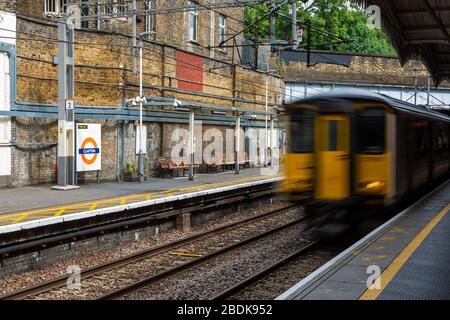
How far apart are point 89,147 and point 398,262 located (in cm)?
1233

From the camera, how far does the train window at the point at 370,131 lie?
33.8ft

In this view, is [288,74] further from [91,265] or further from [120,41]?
[91,265]

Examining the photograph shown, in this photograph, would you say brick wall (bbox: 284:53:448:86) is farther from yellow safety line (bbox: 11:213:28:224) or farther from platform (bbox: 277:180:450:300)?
platform (bbox: 277:180:450:300)

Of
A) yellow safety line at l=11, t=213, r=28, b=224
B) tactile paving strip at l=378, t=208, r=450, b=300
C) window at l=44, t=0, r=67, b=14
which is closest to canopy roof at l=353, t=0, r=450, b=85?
tactile paving strip at l=378, t=208, r=450, b=300

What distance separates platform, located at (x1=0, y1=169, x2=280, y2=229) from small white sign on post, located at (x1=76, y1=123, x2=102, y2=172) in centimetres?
68


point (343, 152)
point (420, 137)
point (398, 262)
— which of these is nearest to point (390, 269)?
point (398, 262)

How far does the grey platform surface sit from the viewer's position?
1324 cm

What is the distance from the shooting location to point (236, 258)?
11.1 metres

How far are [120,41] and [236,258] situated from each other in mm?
11612

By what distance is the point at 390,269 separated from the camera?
23.6ft

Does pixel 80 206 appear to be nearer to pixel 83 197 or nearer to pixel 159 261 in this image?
pixel 83 197

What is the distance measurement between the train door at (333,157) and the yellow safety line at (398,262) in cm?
155

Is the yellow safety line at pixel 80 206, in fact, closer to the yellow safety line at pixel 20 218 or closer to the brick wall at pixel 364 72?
the yellow safety line at pixel 20 218

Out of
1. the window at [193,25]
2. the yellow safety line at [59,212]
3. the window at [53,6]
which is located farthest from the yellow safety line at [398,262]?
the window at [53,6]
